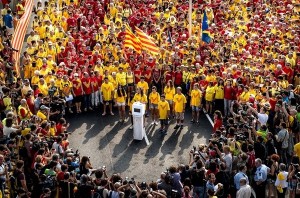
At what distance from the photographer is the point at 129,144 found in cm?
2070

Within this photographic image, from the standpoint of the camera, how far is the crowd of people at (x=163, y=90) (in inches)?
615

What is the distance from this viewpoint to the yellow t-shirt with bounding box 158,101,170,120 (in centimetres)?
2098

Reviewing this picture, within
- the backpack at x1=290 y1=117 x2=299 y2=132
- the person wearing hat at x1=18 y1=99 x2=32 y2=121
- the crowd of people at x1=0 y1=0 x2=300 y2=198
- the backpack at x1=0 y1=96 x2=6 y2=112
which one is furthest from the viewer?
the backpack at x1=0 y1=96 x2=6 y2=112

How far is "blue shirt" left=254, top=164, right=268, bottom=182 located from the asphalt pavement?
12.2ft

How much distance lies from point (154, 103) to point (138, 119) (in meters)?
1.25

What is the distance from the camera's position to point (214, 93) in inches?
864

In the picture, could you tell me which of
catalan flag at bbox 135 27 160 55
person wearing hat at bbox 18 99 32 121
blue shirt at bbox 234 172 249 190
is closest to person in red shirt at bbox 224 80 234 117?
catalan flag at bbox 135 27 160 55

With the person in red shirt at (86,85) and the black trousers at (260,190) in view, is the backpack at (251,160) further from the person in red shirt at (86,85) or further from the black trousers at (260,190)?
the person in red shirt at (86,85)

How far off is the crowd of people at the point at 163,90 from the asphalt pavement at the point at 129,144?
0.41 m

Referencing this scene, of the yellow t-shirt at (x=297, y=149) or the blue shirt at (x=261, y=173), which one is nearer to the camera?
the blue shirt at (x=261, y=173)

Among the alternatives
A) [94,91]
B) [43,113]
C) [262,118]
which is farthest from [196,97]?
[43,113]

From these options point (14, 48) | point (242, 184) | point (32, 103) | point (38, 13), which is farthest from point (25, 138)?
point (38, 13)

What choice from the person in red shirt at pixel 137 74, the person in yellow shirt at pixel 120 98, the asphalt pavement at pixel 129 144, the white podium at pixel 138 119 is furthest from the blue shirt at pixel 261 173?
the person in red shirt at pixel 137 74

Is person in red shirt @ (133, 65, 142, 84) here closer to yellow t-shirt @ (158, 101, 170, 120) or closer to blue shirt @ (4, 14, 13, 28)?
yellow t-shirt @ (158, 101, 170, 120)
